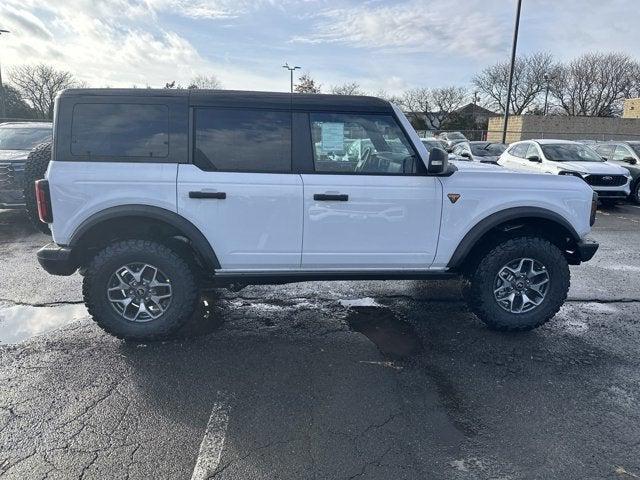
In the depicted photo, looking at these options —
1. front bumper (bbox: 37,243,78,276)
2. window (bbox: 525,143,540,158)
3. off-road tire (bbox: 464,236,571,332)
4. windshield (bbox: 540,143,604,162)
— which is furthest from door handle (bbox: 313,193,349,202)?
window (bbox: 525,143,540,158)

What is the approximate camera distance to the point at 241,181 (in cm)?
355

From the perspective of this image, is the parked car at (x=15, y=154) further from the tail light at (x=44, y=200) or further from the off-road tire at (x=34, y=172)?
the tail light at (x=44, y=200)

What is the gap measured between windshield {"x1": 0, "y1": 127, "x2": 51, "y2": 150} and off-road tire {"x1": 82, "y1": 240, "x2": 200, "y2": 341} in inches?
269

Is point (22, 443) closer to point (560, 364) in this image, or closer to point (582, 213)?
point (560, 364)

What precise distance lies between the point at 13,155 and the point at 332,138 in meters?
7.20

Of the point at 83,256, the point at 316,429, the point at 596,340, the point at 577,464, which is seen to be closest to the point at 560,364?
the point at 596,340

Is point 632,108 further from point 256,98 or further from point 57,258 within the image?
point 57,258

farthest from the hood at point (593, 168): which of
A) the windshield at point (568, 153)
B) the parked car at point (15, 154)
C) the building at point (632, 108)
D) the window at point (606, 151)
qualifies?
the building at point (632, 108)

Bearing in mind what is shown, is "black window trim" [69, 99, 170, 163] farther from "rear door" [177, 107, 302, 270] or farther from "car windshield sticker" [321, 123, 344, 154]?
"car windshield sticker" [321, 123, 344, 154]

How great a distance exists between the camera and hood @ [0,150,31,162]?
7908 mm

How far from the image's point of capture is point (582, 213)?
398 centimetres

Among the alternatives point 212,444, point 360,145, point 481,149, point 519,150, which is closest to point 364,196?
point 360,145

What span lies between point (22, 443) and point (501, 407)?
2926mm

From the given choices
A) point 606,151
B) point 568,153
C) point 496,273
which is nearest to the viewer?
point 496,273
